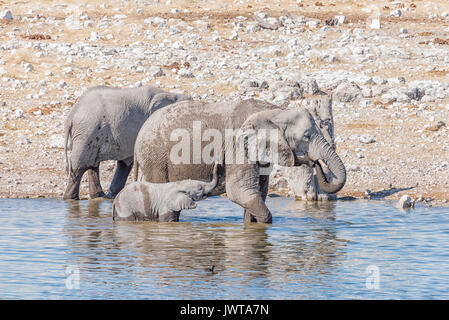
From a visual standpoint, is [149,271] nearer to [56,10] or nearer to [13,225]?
[13,225]

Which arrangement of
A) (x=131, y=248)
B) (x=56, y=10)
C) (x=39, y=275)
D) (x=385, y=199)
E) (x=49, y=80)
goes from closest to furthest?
(x=39, y=275), (x=131, y=248), (x=385, y=199), (x=49, y=80), (x=56, y=10)

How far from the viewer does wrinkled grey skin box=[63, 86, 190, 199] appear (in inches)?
722

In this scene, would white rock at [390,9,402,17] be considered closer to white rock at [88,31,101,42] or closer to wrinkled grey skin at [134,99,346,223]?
white rock at [88,31,101,42]

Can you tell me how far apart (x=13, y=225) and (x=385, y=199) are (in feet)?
23.9

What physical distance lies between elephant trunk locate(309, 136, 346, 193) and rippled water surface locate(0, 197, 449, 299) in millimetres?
784

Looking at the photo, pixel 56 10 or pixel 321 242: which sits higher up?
pixel 56 10

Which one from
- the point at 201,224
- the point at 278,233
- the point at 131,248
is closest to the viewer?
the point at 131,248

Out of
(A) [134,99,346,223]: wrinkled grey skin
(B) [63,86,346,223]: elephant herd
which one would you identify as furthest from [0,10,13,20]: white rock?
(A) [134,99,346,223]: wrinkled grey skin

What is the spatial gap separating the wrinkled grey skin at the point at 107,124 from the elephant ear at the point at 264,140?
13.6 feet

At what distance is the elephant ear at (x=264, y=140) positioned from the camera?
567 inches

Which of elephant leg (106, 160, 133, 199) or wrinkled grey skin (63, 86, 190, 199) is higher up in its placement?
wrinkled grey skin (63, 86, 190, 199)

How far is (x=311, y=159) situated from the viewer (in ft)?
47.6

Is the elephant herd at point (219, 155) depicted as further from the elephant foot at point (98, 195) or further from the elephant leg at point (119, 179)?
the elephant foot at point (98, 195)

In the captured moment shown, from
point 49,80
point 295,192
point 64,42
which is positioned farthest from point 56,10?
point 295,192
